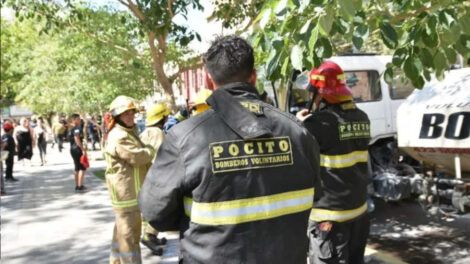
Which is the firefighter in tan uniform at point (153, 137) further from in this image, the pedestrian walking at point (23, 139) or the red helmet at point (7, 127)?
the pedestrian walking at point (23, 139)

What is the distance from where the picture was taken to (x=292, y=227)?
194 cm

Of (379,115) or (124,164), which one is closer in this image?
(124,164)

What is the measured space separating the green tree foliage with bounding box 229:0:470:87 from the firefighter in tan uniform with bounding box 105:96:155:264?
2.10 metres

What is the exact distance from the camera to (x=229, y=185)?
1.79 m

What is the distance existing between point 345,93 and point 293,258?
189 cm

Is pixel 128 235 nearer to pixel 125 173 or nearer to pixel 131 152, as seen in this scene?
pixel 125 173

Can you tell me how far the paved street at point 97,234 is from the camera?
5562 mm

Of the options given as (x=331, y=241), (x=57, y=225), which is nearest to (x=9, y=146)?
(x=57, y=225)

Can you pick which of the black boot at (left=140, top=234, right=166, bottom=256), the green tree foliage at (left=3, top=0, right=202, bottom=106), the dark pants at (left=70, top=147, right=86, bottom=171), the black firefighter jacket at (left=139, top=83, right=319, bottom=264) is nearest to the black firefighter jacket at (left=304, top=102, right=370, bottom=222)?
the black firefighter jacket at (left=139, top=83, right=319, bottom=264)

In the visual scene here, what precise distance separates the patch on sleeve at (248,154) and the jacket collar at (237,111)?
44 millimetres

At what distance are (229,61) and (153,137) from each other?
410 centimetres

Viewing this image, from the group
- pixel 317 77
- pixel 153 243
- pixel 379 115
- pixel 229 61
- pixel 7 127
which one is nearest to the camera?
pixel 229 61

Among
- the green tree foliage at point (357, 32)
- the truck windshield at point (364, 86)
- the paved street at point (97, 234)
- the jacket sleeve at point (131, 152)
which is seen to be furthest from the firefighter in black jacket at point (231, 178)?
the truck windshield at point (364, 86)

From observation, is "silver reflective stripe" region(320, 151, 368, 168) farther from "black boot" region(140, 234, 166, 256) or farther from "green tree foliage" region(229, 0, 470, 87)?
"black boot" region(140, 234, 166, 256)
